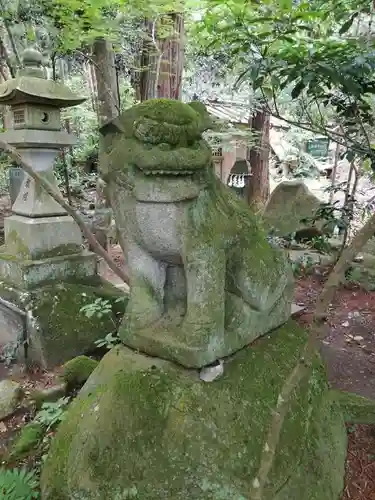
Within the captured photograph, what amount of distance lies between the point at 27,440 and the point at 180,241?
61.0 inches

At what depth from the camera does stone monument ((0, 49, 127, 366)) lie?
3.58m

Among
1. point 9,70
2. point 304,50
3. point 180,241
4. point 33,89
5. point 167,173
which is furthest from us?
point 9,70

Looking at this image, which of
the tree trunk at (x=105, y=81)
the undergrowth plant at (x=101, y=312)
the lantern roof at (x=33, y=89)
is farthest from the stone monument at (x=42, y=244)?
the tree trunk at (x=105, y=81)

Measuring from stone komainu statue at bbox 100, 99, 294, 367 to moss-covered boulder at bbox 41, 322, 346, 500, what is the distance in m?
0.12

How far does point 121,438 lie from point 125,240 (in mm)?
789

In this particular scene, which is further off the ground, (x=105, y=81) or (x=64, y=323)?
(x=105, y=81)

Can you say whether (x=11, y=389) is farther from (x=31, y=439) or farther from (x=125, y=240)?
(x=125, y=240)

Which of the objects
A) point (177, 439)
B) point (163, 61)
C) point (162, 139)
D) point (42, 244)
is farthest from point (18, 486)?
point (163, 61)

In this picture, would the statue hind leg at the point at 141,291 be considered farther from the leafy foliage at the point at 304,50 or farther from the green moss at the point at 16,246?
the green moss at the point at 16,246

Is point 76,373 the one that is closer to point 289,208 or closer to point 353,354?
point 353,354

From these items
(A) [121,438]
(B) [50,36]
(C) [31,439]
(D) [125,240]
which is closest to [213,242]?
(D) [125,240]

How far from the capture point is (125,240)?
1.79m

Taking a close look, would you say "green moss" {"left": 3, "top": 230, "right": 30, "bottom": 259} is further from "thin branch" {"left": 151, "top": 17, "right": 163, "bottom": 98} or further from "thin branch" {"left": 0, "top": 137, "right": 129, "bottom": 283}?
"thin branch" {"left": 151, "top": 17, "right": 163, "bottom": 98}

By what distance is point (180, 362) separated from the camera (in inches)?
67.1
